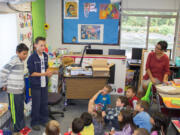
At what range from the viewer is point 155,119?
276cm

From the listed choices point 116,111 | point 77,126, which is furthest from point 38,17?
point 77,126

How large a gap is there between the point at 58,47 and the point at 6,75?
3681 mm

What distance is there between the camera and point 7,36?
14.2 feet

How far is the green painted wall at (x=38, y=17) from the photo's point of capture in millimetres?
5375

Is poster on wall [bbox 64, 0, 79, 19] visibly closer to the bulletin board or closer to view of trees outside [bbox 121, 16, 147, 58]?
the bulletin board

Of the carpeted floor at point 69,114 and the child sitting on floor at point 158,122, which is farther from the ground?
the child sitting on floor at point 158,122

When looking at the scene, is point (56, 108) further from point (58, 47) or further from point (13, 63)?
point (58, 47)

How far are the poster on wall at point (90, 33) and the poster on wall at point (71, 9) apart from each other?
355mm

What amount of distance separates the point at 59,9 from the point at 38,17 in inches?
35.4

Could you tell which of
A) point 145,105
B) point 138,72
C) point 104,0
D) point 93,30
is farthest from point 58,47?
point 145,105

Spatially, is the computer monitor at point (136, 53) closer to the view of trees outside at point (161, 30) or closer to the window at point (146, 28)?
the window at point (146, 28)

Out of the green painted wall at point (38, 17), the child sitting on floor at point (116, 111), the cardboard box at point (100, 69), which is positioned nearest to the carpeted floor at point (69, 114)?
the child sitting on floor at point (116, 111)

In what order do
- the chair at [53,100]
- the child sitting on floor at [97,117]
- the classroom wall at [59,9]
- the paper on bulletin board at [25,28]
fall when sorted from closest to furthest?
1. the child sitting on floor at [97,117]
2. the chair at [53,100]
3. the paper on bulletin board at [25,28]
4. the classroom wall at [59,9]

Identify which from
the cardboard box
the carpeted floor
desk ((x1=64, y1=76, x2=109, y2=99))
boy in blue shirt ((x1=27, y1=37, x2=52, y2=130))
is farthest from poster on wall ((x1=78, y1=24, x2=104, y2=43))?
boy in blue shirt ((x1=27, y1=37, x2=52, y2=130))
